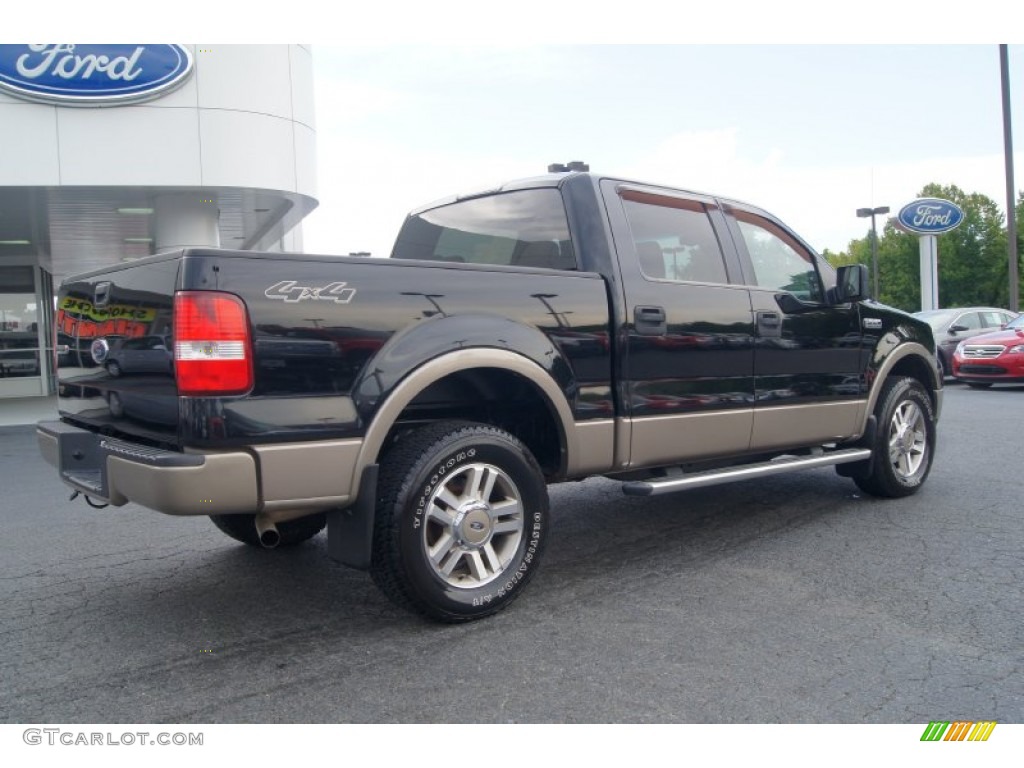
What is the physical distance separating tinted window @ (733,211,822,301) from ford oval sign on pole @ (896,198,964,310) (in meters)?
22.5

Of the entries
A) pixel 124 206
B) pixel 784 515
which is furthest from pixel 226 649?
pixel 124 206

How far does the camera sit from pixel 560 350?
3.91 metres

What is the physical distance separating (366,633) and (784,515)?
307 cm

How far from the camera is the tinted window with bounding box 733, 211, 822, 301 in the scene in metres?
5.09

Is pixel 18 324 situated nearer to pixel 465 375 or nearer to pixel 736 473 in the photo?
pixel 465 375

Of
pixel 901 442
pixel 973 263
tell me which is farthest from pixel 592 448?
pixel 973 263

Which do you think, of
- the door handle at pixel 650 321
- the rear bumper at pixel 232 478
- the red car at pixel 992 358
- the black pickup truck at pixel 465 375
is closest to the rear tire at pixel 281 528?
the black pickup truck at pixel 465 375

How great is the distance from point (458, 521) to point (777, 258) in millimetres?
2833

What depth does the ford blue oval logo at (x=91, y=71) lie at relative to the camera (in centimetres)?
1125

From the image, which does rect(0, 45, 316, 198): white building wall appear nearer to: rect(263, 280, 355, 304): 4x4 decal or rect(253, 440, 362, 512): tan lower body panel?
rect(263, 280, 355, 304): 4x4 decal

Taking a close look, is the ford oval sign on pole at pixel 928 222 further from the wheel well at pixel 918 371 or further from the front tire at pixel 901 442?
the front tire at pixel 901 442

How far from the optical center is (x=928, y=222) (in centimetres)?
2598

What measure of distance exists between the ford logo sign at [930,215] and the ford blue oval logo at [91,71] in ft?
72.0
